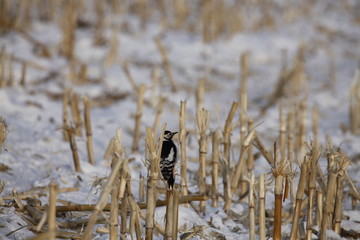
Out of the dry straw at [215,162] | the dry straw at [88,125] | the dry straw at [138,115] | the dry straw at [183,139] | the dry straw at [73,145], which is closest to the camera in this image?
the dry straw at [183,139]

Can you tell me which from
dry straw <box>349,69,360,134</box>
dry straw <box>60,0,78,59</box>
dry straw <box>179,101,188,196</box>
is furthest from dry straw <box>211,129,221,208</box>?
dry straw <box>60,0,78,59</box>

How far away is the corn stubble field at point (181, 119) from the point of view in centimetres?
169

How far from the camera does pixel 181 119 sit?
179 centimetres

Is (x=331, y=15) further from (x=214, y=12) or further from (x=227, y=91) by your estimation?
(x=227, y=91)

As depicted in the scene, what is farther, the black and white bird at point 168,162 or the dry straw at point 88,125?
the dry straw at point 88,125

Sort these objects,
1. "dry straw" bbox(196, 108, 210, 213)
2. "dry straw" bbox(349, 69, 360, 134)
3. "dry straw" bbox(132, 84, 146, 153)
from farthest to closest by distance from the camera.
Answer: "dry straw" bbox(349, 69, 360, 134) → "dry straw" bbox(132, 84, 146, 153) → "dry straw" bbox(196, 108, 210, 213)

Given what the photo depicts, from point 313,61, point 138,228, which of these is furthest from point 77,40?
point 138,228

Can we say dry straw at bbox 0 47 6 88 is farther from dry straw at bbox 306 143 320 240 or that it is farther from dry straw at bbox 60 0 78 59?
dry straw at bbox 306 143 320 240

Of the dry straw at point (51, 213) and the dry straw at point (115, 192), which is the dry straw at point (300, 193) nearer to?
the dry straw at point (115, 192)

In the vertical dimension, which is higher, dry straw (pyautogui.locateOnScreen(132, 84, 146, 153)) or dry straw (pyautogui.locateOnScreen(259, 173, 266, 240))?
dry straw (pyautogui.locateOnScreen(132, 84, 146, 153))

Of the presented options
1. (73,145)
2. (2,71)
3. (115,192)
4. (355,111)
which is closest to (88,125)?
(73,145)

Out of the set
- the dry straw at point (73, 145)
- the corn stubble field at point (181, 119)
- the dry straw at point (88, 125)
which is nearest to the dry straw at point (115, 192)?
the corn stubble field at point (181, 119)

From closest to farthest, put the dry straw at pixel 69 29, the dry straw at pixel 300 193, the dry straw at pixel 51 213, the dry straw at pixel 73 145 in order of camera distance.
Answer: the dry straw at pixel 51 213 → the dry straw at pixel 300 193 → the dry straw at pixel 73 145 → the dry straw at pixel 69 29

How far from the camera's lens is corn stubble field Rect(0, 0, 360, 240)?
5.54ft
